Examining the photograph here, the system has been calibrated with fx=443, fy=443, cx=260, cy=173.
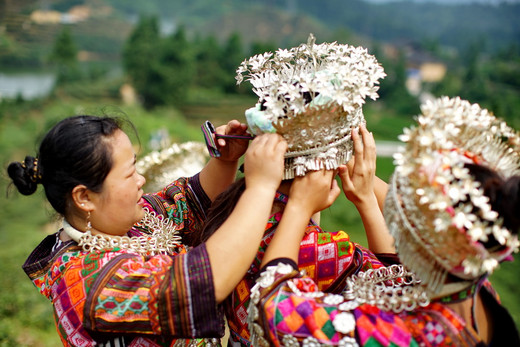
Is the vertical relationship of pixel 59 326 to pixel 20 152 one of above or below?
above

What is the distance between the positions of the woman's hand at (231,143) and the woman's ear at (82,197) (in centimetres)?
57

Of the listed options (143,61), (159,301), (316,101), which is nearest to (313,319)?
(159,301)

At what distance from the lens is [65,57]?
122 feet

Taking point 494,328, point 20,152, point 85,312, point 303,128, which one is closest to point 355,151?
point 303,128

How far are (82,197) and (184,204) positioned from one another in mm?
569

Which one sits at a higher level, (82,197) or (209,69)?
(82,197)

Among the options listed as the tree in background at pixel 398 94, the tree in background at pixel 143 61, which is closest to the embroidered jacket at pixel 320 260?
the tree in background at pixel 143 61

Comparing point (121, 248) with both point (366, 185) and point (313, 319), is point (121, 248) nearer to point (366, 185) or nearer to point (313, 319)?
point (313, 319)

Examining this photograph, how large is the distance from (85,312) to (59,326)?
208 mm

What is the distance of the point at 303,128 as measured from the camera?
1533 millimetres

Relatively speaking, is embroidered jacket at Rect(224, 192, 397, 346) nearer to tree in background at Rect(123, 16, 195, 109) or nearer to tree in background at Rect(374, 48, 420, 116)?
tree in background at Rect(123, 16, 195, 109)

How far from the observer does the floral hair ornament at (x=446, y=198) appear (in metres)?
1.18

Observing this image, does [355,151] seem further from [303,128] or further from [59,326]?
[59,326]

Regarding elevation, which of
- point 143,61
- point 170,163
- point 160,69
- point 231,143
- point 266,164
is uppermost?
point 266,164
